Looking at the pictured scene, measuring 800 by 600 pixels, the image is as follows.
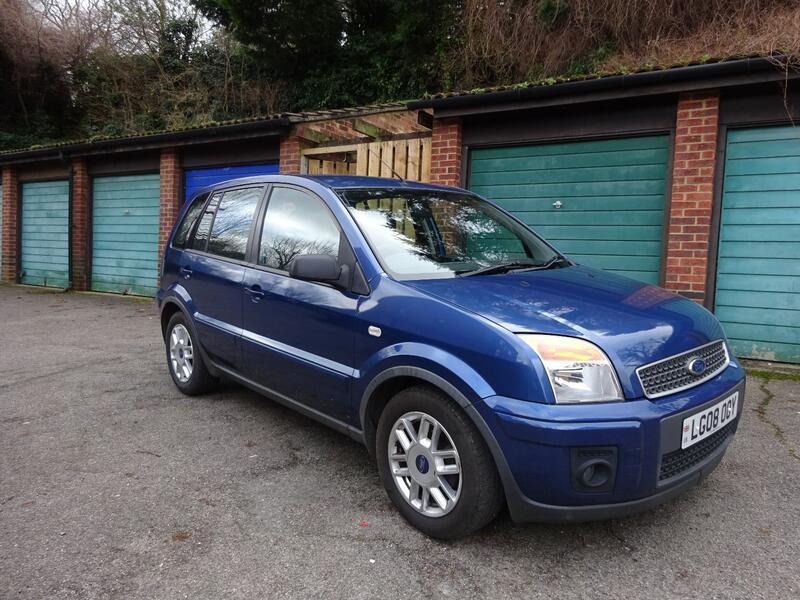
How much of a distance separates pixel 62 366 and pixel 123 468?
300cm

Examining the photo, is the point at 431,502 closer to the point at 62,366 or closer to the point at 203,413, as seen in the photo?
the point at 203,413

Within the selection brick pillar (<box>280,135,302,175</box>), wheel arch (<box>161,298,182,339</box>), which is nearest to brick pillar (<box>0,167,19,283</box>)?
brick pillar (<box>280,135,302,175</box>)

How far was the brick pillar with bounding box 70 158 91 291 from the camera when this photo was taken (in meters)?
12.4

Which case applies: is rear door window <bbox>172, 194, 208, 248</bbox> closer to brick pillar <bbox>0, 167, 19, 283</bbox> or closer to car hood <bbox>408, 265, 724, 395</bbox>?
car hood <bbox>408, 265, 724, 395</bbox>

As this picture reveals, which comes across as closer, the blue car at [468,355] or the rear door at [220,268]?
the blue car at [468,355]

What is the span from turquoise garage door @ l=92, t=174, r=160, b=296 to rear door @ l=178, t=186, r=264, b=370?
7.64 meters

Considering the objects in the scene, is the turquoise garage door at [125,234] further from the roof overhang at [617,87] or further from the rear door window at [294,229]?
the rear door window at [294,229]

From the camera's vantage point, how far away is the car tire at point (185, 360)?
172 inches

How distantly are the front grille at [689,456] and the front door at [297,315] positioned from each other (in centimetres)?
145

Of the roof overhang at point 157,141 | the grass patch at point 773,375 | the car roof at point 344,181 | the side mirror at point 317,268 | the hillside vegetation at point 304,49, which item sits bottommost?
the grass patch at point 773,375

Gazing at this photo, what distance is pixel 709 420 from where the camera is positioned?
2.39 m

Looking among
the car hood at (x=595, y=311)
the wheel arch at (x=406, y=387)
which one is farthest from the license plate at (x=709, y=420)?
the wheel arch at (x=406, y=387)

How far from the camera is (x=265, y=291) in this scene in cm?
340

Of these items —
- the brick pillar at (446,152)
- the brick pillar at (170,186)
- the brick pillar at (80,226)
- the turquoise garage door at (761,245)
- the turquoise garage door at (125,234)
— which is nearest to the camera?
the turquoise garage door at (761,245)
